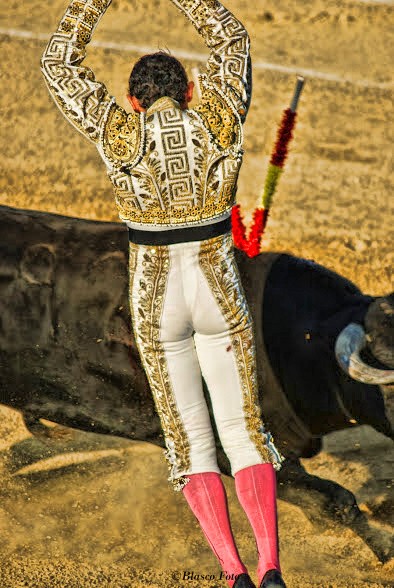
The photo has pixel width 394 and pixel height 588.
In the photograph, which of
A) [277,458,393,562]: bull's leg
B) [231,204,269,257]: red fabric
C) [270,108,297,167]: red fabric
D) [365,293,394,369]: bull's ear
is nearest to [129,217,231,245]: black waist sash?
[365,293,394,369]: bull's ear

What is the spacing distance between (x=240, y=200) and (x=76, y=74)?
15.0 feet

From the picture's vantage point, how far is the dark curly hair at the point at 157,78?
4395 mm

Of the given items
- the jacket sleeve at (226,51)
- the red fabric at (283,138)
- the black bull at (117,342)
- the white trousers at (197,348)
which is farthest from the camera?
A: the red fabric at (283,138)

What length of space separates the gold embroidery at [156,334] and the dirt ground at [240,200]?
1.71 m

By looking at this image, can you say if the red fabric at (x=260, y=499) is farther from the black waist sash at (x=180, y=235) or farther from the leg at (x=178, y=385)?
the black waist sash at (x=180, y=235)

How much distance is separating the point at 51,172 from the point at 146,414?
377 cm

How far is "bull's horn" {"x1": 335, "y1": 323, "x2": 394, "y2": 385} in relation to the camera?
4.64 m

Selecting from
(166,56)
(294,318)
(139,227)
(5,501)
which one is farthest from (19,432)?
(166,56)

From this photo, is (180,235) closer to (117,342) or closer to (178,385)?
(178,385)

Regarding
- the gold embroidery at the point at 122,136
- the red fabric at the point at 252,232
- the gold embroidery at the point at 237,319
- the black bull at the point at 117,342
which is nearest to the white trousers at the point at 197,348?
Result: the gold embroidery at the point at 237,319

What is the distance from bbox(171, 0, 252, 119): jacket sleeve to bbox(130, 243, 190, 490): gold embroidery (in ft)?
2.31

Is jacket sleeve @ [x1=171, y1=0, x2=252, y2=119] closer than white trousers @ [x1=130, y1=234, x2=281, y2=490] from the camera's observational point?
Yes

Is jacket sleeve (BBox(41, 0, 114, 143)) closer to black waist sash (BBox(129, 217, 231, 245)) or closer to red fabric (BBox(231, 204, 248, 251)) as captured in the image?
black waist sash (BBox(129, 217, 231, 245))

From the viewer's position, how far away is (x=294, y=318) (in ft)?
18.2
